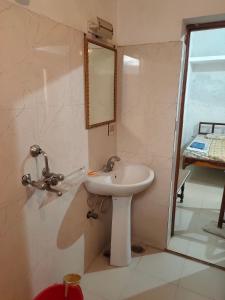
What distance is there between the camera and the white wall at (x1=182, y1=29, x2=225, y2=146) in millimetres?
4051

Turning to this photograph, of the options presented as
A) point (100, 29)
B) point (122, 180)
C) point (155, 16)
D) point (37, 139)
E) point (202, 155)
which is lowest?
point (202, 155)

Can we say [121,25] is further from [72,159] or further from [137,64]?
[72,159]

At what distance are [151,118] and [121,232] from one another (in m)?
0.99

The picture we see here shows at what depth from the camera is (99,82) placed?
1.72 m

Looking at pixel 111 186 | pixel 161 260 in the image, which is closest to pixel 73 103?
pixel 111 186

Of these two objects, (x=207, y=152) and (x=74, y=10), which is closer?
(x=74, y=10)

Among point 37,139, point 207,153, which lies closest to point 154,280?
point 37,139

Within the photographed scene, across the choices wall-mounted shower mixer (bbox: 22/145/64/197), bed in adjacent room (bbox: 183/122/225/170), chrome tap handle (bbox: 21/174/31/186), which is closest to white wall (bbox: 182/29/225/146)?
bed in adjacent room (bbox: 183/122/225/170)

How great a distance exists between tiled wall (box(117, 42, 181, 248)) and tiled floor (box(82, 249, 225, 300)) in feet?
0.88

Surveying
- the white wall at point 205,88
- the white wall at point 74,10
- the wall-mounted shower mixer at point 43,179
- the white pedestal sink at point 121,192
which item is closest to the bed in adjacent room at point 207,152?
the white wall at point 205,88

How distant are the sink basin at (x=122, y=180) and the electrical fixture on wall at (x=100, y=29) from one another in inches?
40.3

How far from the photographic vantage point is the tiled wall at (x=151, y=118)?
1794 millimetres

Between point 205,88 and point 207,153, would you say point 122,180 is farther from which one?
point 205,88

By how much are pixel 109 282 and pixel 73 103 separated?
4.65 feet
